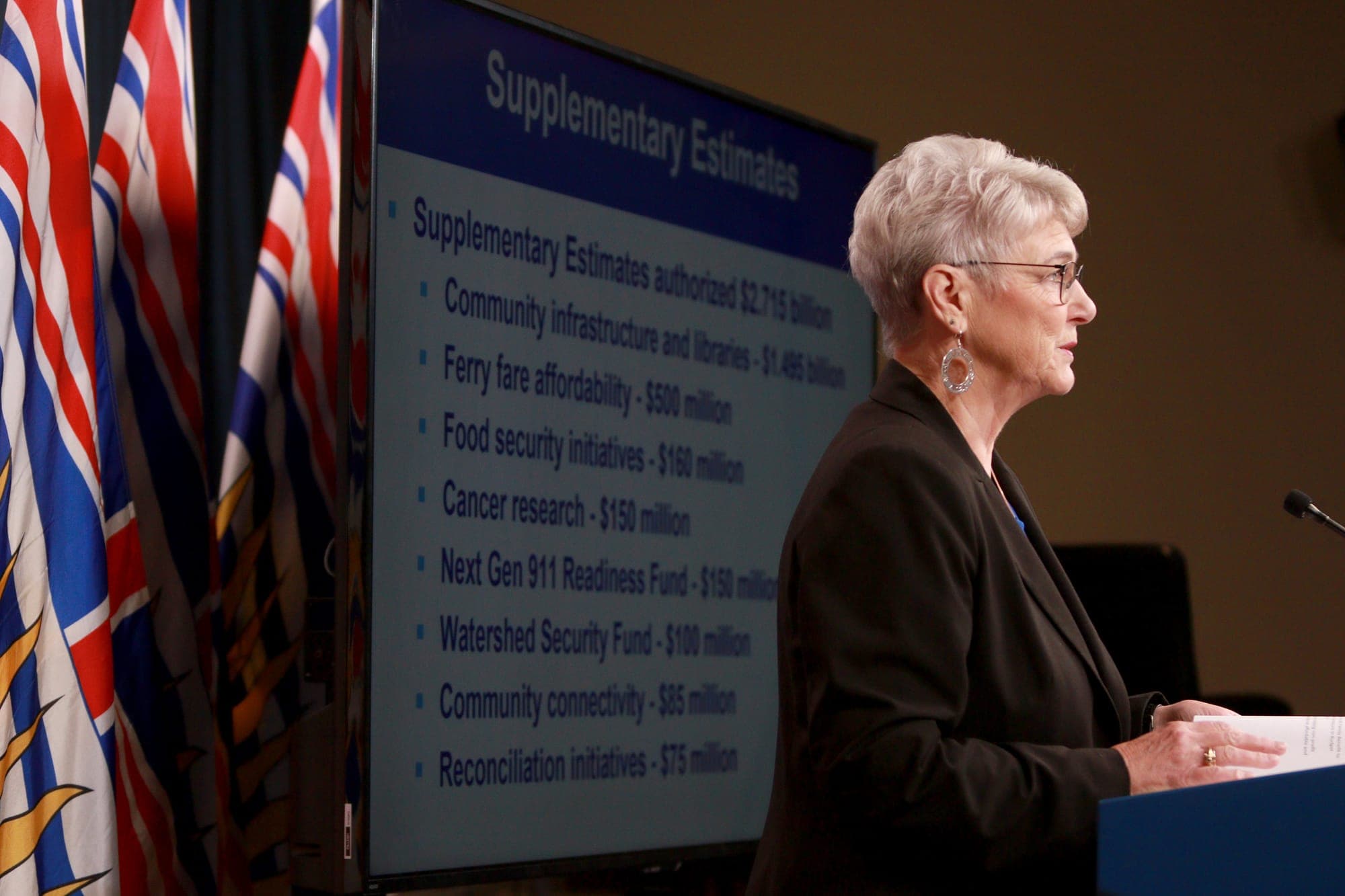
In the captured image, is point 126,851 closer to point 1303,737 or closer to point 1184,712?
point 1184,712

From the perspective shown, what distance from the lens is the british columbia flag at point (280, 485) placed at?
273 centimetres

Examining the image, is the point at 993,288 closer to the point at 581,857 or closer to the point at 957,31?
the point at 581,857

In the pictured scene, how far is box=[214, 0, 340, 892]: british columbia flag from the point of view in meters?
2.73

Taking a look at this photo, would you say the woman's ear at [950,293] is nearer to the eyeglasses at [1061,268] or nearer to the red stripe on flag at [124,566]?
the eyeglasses at [1061,268]

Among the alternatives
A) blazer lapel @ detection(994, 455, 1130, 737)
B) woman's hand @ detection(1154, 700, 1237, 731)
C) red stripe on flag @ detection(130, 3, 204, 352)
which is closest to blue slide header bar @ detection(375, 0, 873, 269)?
red stripe on flag @ detection(130, 3, 204, 352)

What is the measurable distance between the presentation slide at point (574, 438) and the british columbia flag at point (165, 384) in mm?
376

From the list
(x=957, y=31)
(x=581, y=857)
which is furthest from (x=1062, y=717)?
(x=957, y=31)

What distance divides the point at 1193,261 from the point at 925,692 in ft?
12.5

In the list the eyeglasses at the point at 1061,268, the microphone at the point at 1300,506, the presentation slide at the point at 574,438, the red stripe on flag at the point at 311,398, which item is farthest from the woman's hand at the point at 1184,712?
the red stripe on flag at the point at 311,398

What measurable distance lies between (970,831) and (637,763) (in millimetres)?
1436

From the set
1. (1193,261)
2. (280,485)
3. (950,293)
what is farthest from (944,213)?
(1193,261)

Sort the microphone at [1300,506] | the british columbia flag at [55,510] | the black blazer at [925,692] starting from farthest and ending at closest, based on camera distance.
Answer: the british columbia flag at [55,510] → the microphone at [1300,506] → the black blazer at [925,692]

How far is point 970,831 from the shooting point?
1528 millimetres

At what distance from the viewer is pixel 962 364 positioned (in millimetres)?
1855
